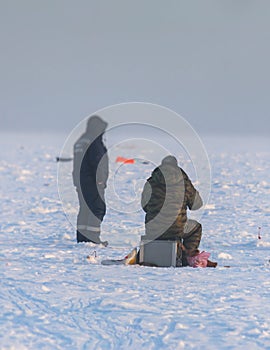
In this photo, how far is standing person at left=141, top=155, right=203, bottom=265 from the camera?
6.84 metres

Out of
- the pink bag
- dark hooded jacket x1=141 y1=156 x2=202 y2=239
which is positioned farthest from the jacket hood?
the pink bag

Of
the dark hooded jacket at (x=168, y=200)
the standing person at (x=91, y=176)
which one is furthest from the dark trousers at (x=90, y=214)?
the dark hooded jacket at (x=168, y=200)

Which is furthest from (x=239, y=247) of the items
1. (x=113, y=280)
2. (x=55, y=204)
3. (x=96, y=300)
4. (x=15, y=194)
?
(x=15, y=194)

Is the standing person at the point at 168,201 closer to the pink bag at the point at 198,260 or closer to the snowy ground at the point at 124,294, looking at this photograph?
the pink bag at the point at 198,260

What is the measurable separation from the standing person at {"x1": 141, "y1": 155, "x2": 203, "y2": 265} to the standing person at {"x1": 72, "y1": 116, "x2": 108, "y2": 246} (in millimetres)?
1778

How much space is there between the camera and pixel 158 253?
23.0 ft

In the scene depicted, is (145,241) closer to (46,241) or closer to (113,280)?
(113,280)

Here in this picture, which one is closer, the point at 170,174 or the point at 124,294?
the point at 124,294

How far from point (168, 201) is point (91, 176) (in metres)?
2.11

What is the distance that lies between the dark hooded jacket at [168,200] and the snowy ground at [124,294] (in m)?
0.40

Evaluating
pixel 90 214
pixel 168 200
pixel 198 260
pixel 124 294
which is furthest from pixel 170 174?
pixel 90 214

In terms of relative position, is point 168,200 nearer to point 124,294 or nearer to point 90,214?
point 124,294

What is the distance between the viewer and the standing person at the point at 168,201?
684 centimetres

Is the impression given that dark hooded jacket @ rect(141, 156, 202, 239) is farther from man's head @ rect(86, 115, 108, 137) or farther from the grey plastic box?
man's head @ rect(86, 115, 108, 137)
